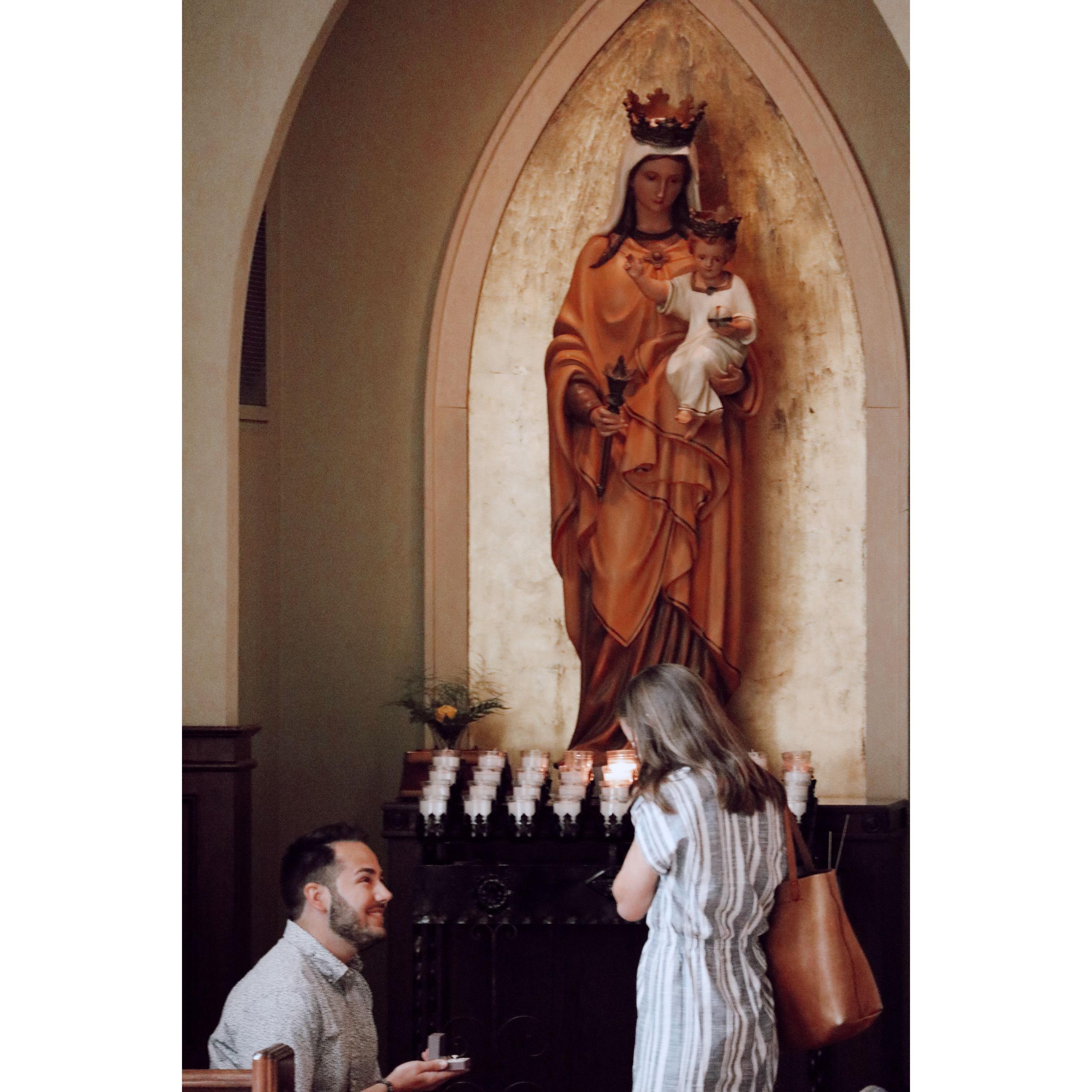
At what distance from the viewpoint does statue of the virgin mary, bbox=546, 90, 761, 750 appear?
5438 millimetres

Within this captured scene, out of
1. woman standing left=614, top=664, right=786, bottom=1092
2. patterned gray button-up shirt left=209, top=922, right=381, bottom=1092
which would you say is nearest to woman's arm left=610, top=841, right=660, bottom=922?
woman standing left=614, top=664, right=786, bottom=1092

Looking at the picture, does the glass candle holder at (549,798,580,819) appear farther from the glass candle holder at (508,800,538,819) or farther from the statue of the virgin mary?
the statue of the virgin mary

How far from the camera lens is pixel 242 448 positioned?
17.4 feet

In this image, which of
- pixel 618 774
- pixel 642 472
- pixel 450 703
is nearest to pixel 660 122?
pixel 642 472

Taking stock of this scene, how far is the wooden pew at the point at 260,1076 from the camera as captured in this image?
A: 211cm

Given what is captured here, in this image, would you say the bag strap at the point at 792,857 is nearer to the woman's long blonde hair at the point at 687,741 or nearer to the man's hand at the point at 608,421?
the woman's long blonde hair at the point at 687,741

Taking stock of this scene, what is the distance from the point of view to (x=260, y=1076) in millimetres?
2104

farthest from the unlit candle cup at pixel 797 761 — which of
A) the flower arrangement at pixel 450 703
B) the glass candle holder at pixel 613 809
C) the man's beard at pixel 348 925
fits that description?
the man's beard at pixel 348 925

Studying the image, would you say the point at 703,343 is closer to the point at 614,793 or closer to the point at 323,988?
the point at 614,793

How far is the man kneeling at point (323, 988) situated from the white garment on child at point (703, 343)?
2600 millimetres
